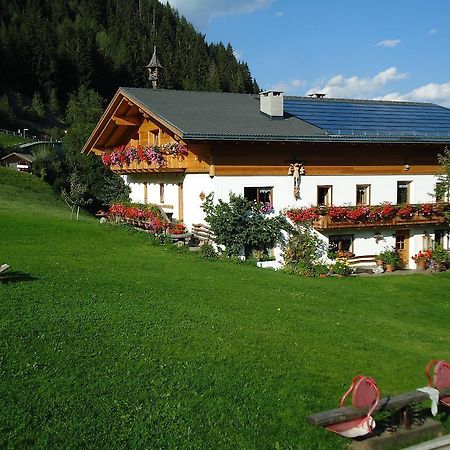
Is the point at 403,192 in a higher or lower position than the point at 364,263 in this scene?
higher

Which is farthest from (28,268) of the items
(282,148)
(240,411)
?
(282,148)

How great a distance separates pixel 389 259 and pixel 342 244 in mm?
1937

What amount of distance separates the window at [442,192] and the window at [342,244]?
5.07m

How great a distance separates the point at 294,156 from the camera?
23203mm

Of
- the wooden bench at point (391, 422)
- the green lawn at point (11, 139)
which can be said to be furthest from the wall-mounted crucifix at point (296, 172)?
the green lawn at point (11, 139)

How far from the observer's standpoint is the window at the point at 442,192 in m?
25.6

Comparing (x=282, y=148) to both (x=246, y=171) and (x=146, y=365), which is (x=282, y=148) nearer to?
(x=246, y=171)

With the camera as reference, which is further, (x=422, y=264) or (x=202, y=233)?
(x=422, y=264)

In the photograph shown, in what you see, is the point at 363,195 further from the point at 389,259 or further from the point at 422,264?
the point at 422,264

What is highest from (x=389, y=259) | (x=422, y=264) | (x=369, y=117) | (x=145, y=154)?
(x=369, y=117)

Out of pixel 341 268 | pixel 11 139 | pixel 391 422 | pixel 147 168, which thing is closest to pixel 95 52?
pixel 11 139

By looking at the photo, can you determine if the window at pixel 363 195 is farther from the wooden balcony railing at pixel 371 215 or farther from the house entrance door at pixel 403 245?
the house entrance door at pixel 403 245

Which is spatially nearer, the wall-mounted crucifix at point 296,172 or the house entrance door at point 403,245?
the wall-mounted crucifix at point 296,172

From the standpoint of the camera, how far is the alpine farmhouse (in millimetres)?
22156
